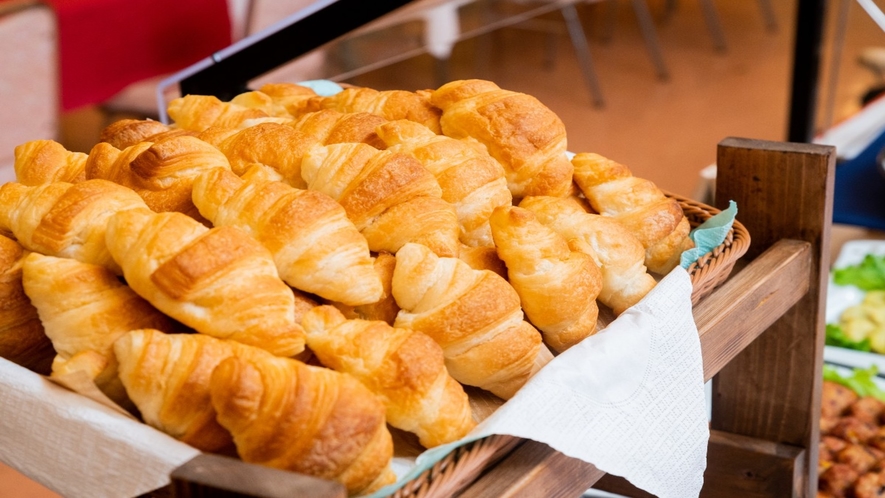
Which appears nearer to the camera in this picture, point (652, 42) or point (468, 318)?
point (468, 318)

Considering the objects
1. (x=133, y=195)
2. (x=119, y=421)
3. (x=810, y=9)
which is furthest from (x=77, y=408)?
(x=810, y=9)

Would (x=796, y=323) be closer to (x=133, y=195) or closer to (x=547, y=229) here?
(x=547, y=229)

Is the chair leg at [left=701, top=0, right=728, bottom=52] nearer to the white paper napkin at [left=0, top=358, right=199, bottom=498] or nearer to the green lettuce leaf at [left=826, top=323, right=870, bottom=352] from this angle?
the green lettuce leaf at [left=826, top=323, right=870, bottom=352]

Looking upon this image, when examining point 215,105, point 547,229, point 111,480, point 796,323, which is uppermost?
point 215,105

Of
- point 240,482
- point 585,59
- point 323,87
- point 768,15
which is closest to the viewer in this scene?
point 240,482

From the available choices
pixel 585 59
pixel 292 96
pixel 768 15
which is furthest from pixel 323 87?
pixel 768 15

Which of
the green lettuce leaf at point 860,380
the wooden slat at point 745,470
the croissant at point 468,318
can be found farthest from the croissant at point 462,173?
the green lettuce leaf at point 860,380

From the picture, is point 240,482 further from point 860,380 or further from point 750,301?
point 860,380
